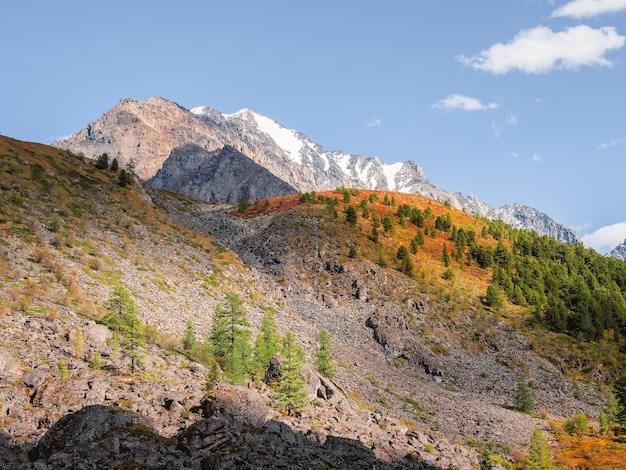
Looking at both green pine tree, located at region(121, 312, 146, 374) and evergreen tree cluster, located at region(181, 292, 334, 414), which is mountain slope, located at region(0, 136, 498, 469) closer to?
green pine tree, located at region(121, 312, 146, 374)

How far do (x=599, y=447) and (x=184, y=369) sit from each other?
138ft

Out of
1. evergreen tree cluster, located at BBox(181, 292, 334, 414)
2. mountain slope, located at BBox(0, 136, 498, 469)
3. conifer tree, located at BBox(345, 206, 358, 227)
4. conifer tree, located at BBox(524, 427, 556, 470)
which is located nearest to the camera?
mountain slope, located at BBox(0, 136, 498, 469)

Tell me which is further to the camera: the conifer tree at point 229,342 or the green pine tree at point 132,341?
the conifer tree at point 229,342

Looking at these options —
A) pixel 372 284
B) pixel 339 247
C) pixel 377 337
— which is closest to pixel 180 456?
pixel 377 337

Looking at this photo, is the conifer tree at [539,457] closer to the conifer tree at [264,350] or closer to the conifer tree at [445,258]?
the conifer tree at [264,350]

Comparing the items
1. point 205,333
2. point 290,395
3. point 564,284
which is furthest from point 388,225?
point 290,395

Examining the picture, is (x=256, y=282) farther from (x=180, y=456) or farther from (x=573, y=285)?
(x=573, y=285)

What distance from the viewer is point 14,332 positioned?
85.7 feet

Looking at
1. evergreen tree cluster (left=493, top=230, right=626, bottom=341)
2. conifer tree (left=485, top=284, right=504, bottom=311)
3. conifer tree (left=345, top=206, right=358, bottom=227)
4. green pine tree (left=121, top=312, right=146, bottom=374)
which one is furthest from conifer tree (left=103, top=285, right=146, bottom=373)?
evergreen tree cluster (left=493, top=230, right=626, bottom=341)

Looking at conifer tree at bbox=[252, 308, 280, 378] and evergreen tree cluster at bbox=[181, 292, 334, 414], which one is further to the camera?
conifer tree at bbox=[252, 308, 280, 378]

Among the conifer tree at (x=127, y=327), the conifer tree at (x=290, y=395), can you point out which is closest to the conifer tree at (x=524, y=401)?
the conifer tree at (x=290, y=395)

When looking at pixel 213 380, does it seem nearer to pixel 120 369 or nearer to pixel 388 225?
pixel 120 369

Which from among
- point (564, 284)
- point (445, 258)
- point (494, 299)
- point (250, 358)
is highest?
point (445, 258)

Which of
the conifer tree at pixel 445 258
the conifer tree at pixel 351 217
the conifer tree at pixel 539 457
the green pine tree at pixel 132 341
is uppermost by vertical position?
the conifer tree at pixel 351 217
